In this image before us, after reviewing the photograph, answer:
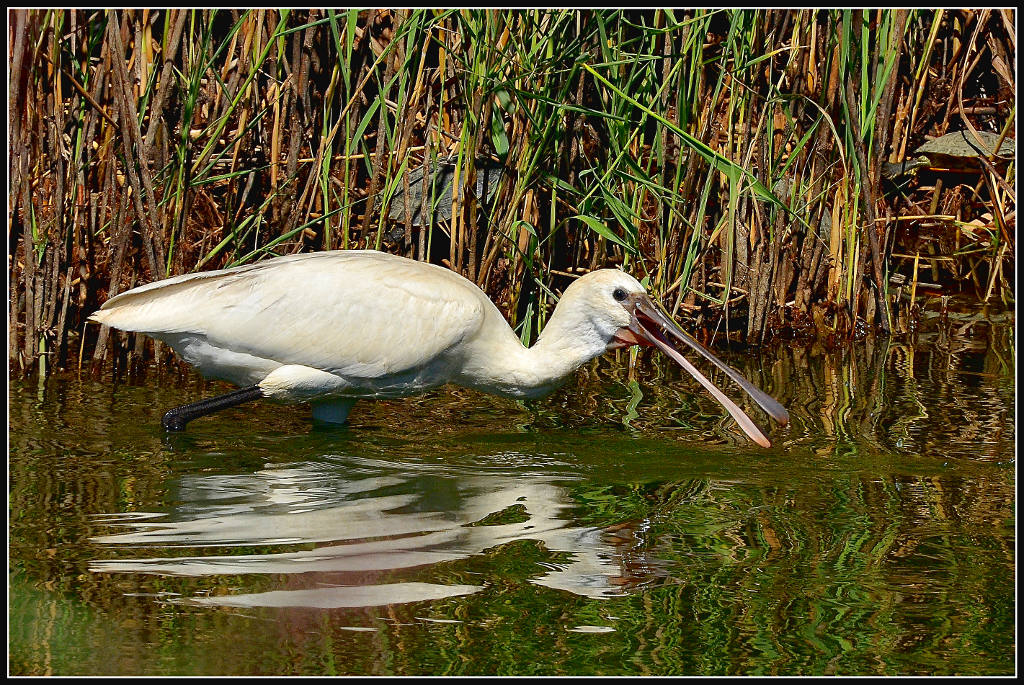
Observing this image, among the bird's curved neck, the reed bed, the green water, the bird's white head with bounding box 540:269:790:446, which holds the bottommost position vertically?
the green water

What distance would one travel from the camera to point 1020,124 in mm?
7332

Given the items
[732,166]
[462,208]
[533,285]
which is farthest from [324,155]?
[732,166]

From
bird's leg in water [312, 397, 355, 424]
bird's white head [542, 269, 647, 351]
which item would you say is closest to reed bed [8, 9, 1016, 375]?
bird's white head [542, 269, 647, 351]

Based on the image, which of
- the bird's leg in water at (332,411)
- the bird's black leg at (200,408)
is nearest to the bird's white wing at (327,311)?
the bird's black leg at (200,408)

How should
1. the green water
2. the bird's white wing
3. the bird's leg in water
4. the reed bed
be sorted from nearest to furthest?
1. the green water
2. the bird's white wing
3. the bird's leg in water
4. the reed bed

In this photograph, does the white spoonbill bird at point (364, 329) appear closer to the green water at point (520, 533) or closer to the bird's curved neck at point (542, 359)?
the bird's curved neck at point (542, 359)

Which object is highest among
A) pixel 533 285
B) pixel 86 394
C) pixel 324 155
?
pixel 324 155

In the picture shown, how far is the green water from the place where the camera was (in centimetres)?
382

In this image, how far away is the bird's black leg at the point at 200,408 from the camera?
585cm

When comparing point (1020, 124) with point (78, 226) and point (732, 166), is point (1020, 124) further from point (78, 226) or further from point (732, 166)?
point (78, 226)

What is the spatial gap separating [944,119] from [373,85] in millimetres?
3679

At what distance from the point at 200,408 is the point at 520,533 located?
5.54 feet

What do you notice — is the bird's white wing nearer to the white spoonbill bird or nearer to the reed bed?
the white spoonbill bird

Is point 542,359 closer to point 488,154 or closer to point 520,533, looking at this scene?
point 520,533
